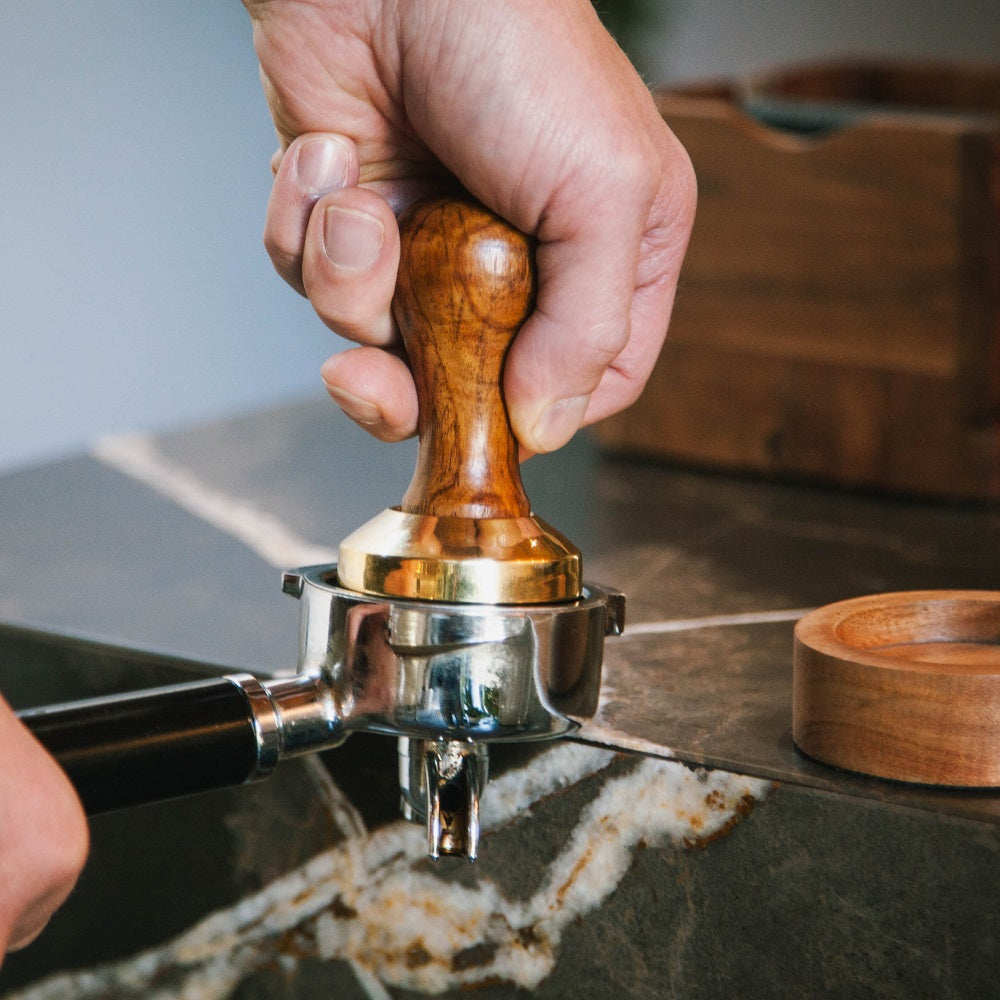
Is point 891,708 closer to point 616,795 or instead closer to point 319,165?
point 616,795

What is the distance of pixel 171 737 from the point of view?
1.37 ft

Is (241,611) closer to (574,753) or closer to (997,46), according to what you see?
(574,753)

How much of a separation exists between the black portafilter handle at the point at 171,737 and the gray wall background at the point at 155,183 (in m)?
2.30

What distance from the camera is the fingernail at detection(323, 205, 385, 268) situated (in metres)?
0.48

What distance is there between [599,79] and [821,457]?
19.5 inches

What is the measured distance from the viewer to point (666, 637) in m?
0.62

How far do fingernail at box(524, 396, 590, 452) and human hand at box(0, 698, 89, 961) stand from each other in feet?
0.68

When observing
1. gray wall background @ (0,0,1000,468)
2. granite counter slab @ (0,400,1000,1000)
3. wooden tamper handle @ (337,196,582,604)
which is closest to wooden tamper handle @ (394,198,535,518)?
wooden tamper handle @ (337,196,582,604)

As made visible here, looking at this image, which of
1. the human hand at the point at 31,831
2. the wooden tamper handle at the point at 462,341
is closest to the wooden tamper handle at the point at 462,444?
the wooden tamper handle at the point at 462,341

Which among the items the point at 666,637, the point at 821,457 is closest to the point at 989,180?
the point at 821,457

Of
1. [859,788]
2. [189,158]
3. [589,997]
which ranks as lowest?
[589,997]

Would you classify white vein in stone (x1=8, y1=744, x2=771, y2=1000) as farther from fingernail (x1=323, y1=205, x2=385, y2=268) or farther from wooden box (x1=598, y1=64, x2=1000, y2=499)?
wooden box (x1=598, y1=64, x2=1000, y2=499)

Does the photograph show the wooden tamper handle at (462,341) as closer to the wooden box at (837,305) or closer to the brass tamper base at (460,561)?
the brass tamper base at (460,561)

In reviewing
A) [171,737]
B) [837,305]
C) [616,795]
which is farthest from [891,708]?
[837,305]
